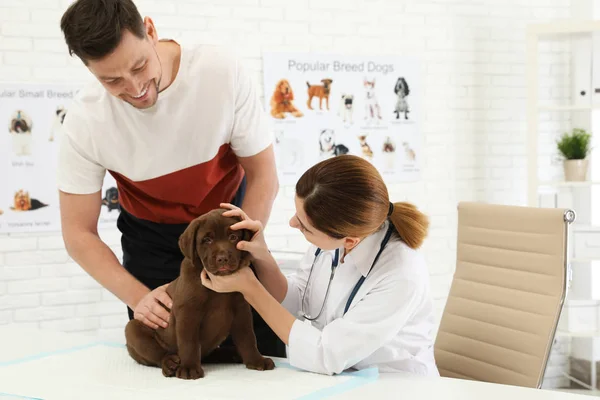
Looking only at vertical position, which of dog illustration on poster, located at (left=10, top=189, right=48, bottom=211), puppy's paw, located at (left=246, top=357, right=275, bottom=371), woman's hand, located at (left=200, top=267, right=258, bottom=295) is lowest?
puppy's paw, located at (left=246, top=357, right=275, bottom=371)

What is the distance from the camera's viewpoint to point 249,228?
5.55 ft

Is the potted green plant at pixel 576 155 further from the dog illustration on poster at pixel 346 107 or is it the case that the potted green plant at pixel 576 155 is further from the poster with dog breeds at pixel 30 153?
the poster with dog breeds at pixel 30 153

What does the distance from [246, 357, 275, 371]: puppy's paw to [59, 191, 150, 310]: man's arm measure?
407mm

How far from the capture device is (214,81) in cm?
198

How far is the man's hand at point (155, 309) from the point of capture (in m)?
1.76

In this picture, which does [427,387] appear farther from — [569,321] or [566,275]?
[569,321]

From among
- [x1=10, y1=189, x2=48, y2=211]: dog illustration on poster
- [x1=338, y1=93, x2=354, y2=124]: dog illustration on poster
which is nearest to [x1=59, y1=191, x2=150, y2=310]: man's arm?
[x1=10, y1=189, x2=48, y2=211]: dog illustration on poster

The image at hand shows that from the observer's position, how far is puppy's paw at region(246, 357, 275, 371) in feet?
5.74

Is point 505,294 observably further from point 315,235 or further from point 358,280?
point 315,235

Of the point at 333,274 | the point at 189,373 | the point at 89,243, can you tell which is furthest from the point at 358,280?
Result: the point at 89,243

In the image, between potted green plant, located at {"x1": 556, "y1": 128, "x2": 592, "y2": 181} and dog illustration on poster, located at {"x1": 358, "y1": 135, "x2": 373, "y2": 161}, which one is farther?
dog illustration on poster, located at {"x1": 358, "y1": 135, "x2": 373, "y2": 161}

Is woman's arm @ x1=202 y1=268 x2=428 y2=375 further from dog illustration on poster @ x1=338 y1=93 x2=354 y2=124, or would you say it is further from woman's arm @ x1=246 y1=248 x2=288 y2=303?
dog illustration on poster @ x1=338 y1=93 x2=354 y2=124

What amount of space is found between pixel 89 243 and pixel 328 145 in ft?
7.37

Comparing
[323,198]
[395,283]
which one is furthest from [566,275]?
[323,198]
